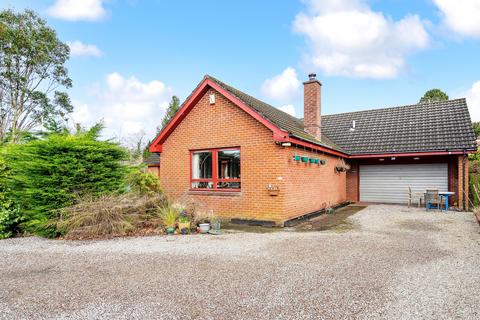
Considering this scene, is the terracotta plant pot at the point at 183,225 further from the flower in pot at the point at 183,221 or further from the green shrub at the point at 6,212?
the green shrub at the point at 6,212

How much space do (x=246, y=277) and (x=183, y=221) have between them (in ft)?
14.4

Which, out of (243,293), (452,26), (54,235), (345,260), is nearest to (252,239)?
(345,260)

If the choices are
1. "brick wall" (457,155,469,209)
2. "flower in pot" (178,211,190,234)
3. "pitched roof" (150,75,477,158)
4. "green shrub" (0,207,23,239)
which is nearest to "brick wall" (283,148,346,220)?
"pitched roof" (150,75,477,158)

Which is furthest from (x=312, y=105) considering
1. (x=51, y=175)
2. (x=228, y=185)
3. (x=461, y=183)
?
(x=51, y=175)

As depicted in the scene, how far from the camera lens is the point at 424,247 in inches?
273

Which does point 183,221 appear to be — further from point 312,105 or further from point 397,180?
point 397,180

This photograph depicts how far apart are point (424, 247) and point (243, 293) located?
4.90 m

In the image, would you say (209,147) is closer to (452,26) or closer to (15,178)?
(15,178)

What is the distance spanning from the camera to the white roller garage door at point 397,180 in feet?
49.4

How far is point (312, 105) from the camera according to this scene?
1356cm

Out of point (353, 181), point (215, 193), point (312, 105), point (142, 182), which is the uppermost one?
point (312, 105)

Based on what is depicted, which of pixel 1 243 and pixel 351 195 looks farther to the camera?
pixel 351 195

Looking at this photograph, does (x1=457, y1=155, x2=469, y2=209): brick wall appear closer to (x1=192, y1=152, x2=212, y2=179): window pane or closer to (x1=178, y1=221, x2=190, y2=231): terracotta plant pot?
(x1=192, y1=152, x2=212, y2=179): window pane

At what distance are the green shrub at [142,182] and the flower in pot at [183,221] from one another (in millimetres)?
1497
